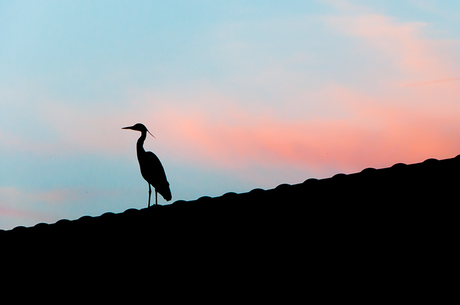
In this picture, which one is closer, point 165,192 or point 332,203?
point 332,203

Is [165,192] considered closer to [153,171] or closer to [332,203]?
[153,171]

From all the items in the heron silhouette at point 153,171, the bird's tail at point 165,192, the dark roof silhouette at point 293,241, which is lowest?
the dark roof silhouette at point 293,241

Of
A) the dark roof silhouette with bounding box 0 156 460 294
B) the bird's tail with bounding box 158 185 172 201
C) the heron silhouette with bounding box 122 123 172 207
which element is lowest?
the dark roof silhouette with bounding box 0 156 460 294

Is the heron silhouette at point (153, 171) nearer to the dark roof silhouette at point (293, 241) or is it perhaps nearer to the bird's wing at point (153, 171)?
the bird's wing at point (153, 171)

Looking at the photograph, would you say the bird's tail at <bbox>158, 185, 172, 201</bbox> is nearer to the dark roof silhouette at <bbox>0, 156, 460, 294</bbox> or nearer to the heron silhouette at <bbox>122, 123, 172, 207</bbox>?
the heron silhouette at <bbox>122, 123, 172, 207</bbox>

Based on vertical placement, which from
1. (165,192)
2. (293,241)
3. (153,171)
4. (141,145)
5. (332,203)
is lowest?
(293,241)

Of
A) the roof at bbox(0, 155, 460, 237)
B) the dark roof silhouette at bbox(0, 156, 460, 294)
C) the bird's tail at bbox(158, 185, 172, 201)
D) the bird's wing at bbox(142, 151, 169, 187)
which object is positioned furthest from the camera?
the bird's tail at bbox(158, 185, 172, 201)

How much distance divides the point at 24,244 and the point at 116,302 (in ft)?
5.00

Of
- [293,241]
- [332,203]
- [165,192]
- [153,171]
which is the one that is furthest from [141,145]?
[332,203]

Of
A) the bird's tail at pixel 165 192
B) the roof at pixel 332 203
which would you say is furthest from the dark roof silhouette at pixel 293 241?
the bird's tail at pixel 165 192

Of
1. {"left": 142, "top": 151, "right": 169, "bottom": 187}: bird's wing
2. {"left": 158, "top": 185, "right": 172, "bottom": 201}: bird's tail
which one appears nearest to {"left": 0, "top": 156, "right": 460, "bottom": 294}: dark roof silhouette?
{"left": 142, "top": 151, "right": 169, "bottom": 187}: bird's wing

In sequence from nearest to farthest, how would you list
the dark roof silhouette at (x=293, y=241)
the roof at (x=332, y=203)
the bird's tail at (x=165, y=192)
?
1. the dark roof silhouette at (x=293, y=241)
2. the roof at (x=332, y=203)
3. the bird's tail at (x=165, y=192)

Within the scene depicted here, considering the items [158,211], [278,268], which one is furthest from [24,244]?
[278,268]

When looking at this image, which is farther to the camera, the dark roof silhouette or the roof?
the roof
